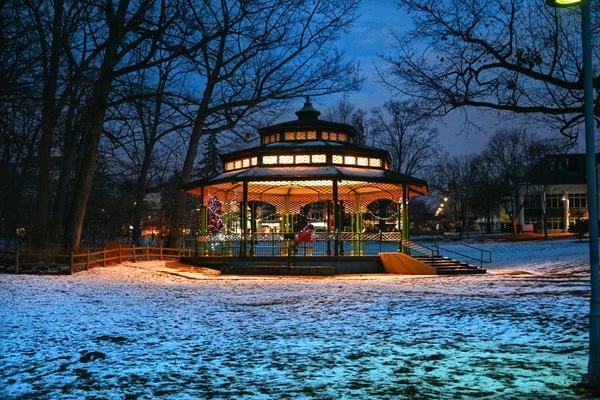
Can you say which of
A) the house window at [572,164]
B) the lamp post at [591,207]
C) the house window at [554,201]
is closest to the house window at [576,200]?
the house window at [554,201]

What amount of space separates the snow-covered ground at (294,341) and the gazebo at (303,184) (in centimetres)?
843

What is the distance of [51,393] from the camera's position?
26.0ft

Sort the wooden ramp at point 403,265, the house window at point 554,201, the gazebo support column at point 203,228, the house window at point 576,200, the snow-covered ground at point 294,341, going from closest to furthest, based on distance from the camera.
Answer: the snow-covered ground at point 294,341, the wooden ramp at point 403,265, the gazebo support column at point 203,228, the house window at point 576,200, the house window at point 554,201

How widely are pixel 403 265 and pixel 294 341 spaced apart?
54.0 feet

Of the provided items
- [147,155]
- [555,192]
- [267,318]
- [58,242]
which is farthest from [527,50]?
[555,192]

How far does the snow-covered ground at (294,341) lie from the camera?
26.7 ft

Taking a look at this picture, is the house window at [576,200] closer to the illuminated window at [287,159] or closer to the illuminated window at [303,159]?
the illuminated window at [303,159]

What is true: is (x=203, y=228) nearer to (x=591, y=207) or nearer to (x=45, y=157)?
(x=45, y=157)

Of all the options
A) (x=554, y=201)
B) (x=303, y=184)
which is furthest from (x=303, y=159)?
(x=554, y=201)

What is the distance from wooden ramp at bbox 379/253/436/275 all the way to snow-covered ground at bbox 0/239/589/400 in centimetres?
632

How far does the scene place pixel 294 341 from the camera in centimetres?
1132

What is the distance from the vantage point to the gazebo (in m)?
28.5

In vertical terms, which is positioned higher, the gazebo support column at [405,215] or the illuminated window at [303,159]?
the illuminated window at [303,159]

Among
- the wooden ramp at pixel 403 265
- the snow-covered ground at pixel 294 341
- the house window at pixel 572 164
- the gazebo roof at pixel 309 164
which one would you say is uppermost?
the house window at pixel 572 164
